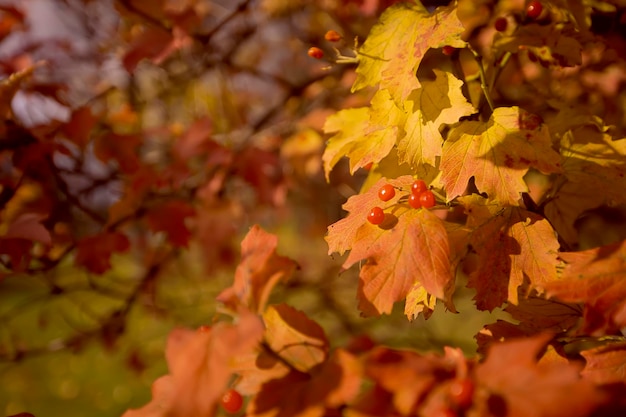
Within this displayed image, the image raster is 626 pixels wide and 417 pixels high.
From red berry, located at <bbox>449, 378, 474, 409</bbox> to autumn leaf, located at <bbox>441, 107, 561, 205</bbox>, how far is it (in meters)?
0.52

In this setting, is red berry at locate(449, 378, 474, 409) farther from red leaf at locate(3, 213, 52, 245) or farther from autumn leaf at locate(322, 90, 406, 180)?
red leaf at locate(3, 213, 52, 245)

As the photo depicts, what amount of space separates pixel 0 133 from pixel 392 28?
1639 mm

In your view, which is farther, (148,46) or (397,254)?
(148,46)

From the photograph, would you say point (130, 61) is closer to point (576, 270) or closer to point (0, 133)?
point (0, 133)

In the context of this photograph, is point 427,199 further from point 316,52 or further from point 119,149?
point 119,149

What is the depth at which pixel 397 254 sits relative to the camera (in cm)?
118

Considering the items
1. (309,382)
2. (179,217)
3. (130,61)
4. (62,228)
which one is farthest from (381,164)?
(62,228)

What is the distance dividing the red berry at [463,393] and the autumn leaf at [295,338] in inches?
11.9

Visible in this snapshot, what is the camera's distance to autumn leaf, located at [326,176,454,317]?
1122mm

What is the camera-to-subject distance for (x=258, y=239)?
1.16 meters

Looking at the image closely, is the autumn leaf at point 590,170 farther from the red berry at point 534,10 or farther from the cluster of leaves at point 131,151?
the cluster of leaves at point 131,151

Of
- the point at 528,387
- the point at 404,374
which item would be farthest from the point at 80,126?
the point at 528,387

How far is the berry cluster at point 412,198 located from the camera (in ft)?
3.95

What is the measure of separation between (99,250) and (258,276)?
4.76 ft
